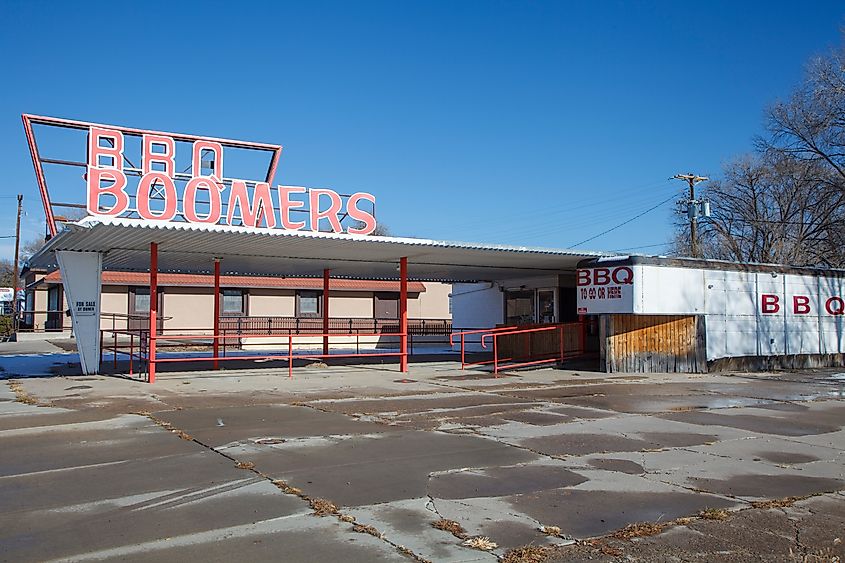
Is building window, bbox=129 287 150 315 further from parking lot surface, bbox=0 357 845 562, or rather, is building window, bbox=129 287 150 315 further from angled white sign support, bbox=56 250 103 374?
parking lot surface, bbox=0 357 845 562

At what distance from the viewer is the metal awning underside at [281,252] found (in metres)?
14.3

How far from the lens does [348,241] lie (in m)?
15.9

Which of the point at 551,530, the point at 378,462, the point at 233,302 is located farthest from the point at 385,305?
the point at 551,530

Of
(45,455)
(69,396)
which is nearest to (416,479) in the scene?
(45,455)

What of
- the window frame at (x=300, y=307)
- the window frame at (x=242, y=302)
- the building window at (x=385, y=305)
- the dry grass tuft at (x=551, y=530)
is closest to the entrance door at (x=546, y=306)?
the building window at (x=385, y=305)

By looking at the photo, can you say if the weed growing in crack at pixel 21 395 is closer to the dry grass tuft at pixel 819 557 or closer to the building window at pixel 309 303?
the dry grass tuft at pixel 819 557

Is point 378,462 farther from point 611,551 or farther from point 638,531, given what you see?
point 611,551

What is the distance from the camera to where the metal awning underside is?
564 inches

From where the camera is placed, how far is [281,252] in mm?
18312

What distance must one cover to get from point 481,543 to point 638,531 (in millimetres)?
1264

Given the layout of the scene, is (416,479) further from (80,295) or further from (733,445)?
(80,295)

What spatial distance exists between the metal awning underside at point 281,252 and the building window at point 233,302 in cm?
866

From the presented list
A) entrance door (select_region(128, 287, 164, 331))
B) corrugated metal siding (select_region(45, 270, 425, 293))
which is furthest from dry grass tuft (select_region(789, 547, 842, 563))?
entrance door (select_region(128, 287, 164, 331))

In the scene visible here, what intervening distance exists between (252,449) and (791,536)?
18.7 ft
